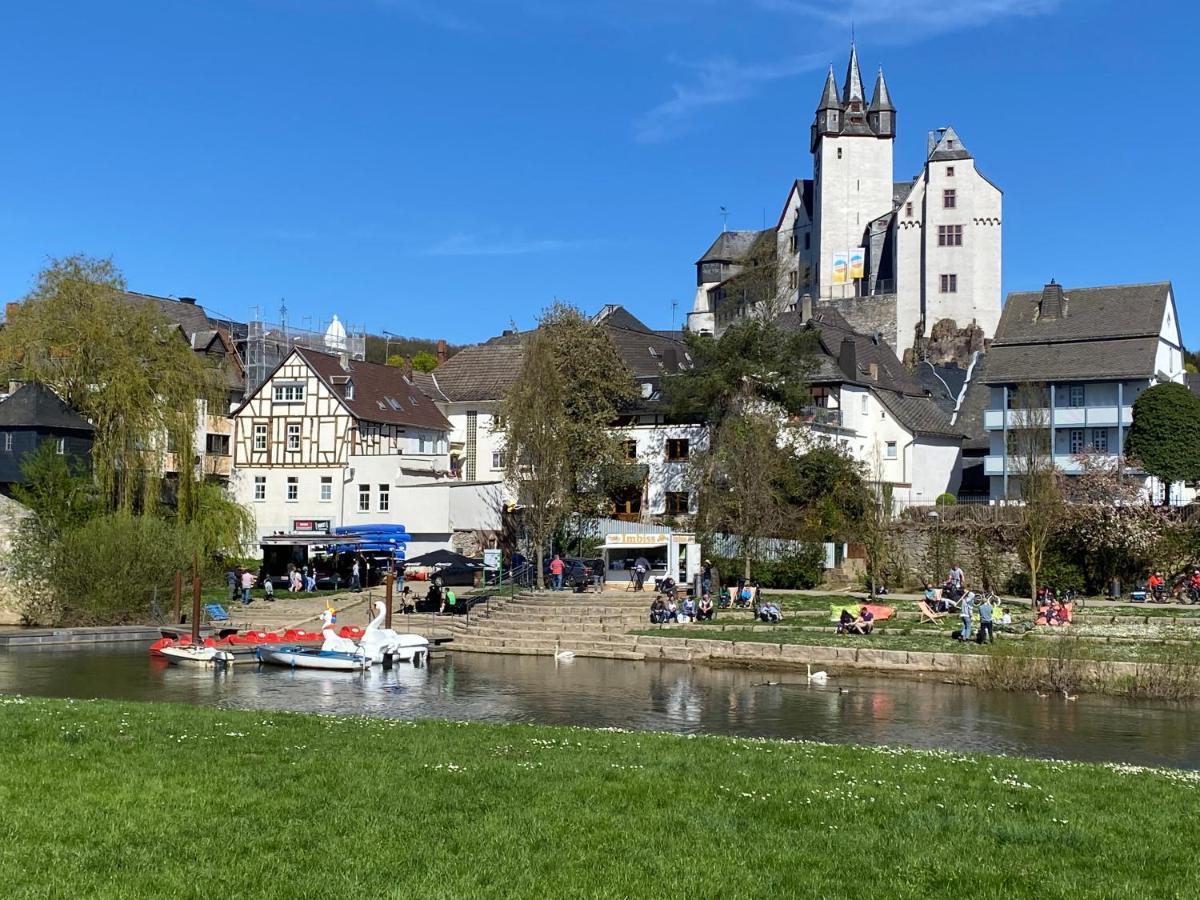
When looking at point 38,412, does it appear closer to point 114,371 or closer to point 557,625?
point 114,371

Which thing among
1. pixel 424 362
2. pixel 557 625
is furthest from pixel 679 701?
pixel 424 362

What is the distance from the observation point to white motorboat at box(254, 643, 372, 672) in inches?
1328

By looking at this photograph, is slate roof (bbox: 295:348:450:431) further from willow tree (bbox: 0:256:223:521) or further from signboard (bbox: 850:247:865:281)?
signboard (bbox: 850:247:865:281)

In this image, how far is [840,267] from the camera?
121375 millimetres

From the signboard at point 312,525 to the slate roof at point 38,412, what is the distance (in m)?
14.4

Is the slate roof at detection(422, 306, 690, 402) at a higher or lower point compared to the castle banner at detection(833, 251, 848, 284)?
lower

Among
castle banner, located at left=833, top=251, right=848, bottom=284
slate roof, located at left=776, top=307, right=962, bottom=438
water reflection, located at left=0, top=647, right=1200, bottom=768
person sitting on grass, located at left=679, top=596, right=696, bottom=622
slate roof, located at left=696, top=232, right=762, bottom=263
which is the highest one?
slate roof, located at left=696, top=232, right=762, bottom=263

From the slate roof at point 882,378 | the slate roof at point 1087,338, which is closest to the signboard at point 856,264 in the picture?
the slate roof at point 882,378

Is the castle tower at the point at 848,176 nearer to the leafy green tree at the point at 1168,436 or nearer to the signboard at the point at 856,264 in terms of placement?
the signboard at the point at 856,264

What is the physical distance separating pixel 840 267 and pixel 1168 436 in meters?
63.3

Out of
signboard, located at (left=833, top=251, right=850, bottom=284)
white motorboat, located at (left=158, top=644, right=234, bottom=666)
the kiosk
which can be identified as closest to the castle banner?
signboard, located at (left=833, top=251, right=850, bottom=284)

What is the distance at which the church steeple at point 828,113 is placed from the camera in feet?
406

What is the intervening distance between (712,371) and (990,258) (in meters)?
57.3

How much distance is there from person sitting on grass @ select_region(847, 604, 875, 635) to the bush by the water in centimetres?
1323
